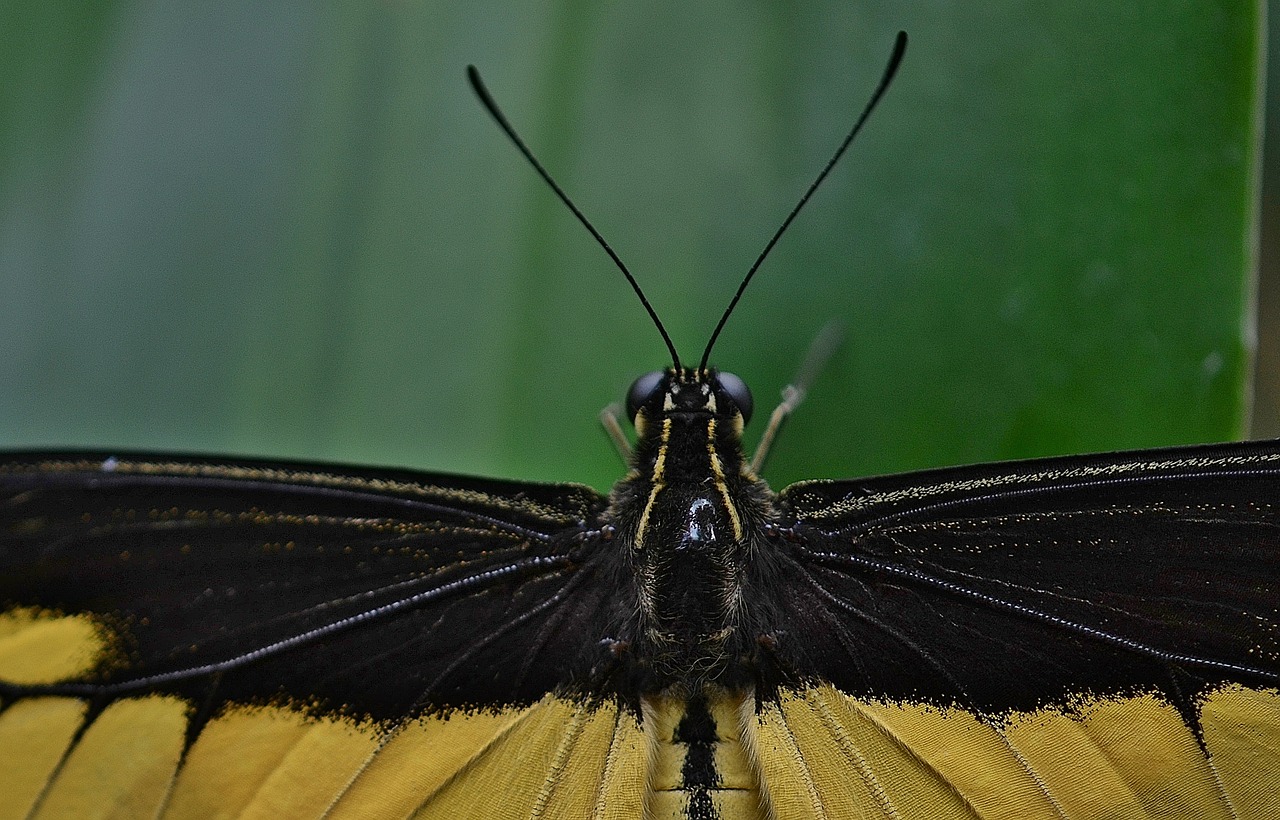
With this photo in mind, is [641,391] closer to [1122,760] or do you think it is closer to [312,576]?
[312,576]

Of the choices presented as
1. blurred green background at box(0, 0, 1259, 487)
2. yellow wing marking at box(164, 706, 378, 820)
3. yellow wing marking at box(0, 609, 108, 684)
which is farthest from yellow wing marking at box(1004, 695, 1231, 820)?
yellow wing marking at box(0, 609, 108, 684)

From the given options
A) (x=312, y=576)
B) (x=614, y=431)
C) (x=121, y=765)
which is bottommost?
(x=121, y=765)

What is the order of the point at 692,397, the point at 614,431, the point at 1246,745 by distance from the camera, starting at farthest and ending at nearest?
the point at 614,431 → the point at 692,397 → the point at 1246,745

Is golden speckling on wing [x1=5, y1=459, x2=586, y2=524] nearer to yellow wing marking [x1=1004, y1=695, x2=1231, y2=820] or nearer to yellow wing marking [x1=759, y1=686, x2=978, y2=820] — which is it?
yellow wing marking [x1=759, y1=686, x2=978, y2=820]

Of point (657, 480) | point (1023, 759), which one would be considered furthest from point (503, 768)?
point (1023, 759)

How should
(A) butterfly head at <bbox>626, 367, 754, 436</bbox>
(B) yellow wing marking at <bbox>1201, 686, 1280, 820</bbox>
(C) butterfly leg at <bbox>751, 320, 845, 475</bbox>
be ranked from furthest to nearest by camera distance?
(C) butterfly leg at <bbox>751, 320, 845, 475</bbox> → (A) butterfly head at <bbox>626, 367, 754, 436</bbox> → (B) yellow wing marking at <bbox>1201, 686, 1280, 820</bbox>

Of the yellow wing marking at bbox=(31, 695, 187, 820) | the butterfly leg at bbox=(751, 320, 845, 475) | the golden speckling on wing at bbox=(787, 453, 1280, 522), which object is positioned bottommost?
the yellow wing marking at bbox=(31, 695, 187, 820)

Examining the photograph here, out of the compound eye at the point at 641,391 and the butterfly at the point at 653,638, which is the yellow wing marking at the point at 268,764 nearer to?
the butterfly at the point at 653,638
